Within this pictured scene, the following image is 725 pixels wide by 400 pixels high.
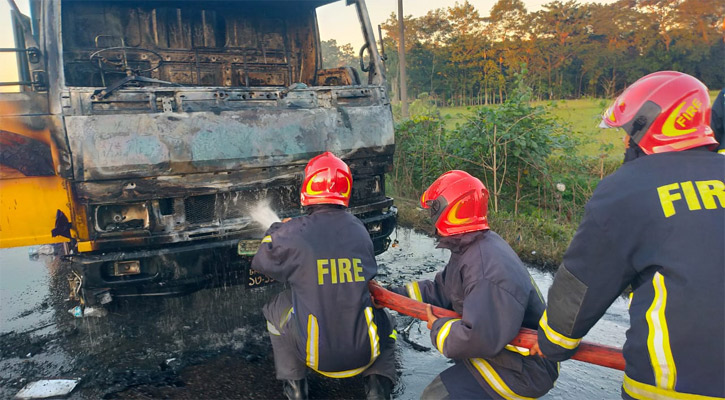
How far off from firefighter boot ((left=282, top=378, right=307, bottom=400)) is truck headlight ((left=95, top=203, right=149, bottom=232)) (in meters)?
1.55

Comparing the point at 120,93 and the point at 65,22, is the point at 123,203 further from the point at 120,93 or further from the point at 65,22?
the point at 65,22

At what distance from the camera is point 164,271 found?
11.6 ft

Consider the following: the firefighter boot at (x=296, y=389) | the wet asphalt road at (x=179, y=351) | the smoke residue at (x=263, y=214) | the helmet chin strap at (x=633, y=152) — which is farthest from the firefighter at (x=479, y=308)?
the smoke residue at (x=263, y=214)

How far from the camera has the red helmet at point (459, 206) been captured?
224 centimetres

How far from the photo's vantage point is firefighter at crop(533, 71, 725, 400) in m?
1.49

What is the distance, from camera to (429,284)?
2639mm

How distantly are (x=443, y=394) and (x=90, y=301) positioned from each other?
8.32 feet

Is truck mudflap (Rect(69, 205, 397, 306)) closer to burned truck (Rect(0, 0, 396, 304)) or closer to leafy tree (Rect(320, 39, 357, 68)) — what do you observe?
burned truck (Rect(0, 0, 396, 304))

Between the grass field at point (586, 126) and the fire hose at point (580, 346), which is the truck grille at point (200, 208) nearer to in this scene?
the fire hose at point (580, 346)

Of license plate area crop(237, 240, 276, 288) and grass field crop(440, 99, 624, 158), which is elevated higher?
grass field crop(440, 99, 624, 158)

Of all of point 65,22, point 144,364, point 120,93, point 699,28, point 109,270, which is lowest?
point 144,364

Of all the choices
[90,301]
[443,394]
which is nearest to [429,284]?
[443,394]

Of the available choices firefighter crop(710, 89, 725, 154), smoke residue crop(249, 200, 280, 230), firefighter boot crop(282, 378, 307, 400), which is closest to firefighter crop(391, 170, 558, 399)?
firefighter boot crop(282, 378, 307, 400)

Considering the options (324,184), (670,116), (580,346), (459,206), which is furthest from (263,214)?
(670,116)
